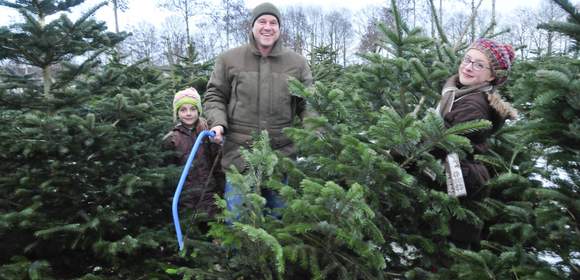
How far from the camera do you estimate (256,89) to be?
3014 mm

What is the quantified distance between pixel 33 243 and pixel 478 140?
9.83 feet

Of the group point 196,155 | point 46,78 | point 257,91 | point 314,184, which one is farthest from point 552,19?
point 46,78

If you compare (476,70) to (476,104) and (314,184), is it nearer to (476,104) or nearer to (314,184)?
(476,104)

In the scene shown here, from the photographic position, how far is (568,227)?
1.84 meters

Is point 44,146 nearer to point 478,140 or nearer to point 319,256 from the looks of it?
point 319,256

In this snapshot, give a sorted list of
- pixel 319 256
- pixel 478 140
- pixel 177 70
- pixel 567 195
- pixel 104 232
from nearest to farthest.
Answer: pixel 567 195
pixel 319 256
pixel 478 140
pixel 104 232
pixel 177 70

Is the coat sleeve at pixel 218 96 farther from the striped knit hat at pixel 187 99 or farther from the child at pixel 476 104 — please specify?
the child at pixel 476 104

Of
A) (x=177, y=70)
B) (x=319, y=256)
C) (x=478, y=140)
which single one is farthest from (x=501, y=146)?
(x=177, y=70)

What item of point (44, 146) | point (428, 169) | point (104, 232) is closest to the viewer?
point (428, 169)

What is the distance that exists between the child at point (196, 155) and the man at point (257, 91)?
512 mm

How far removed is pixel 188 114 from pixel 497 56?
2.61 meters

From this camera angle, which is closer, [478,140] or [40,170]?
[478,140]

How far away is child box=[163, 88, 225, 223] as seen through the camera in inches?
139

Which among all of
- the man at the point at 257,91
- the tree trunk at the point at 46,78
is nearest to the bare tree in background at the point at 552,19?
the man at the point at 257,91
